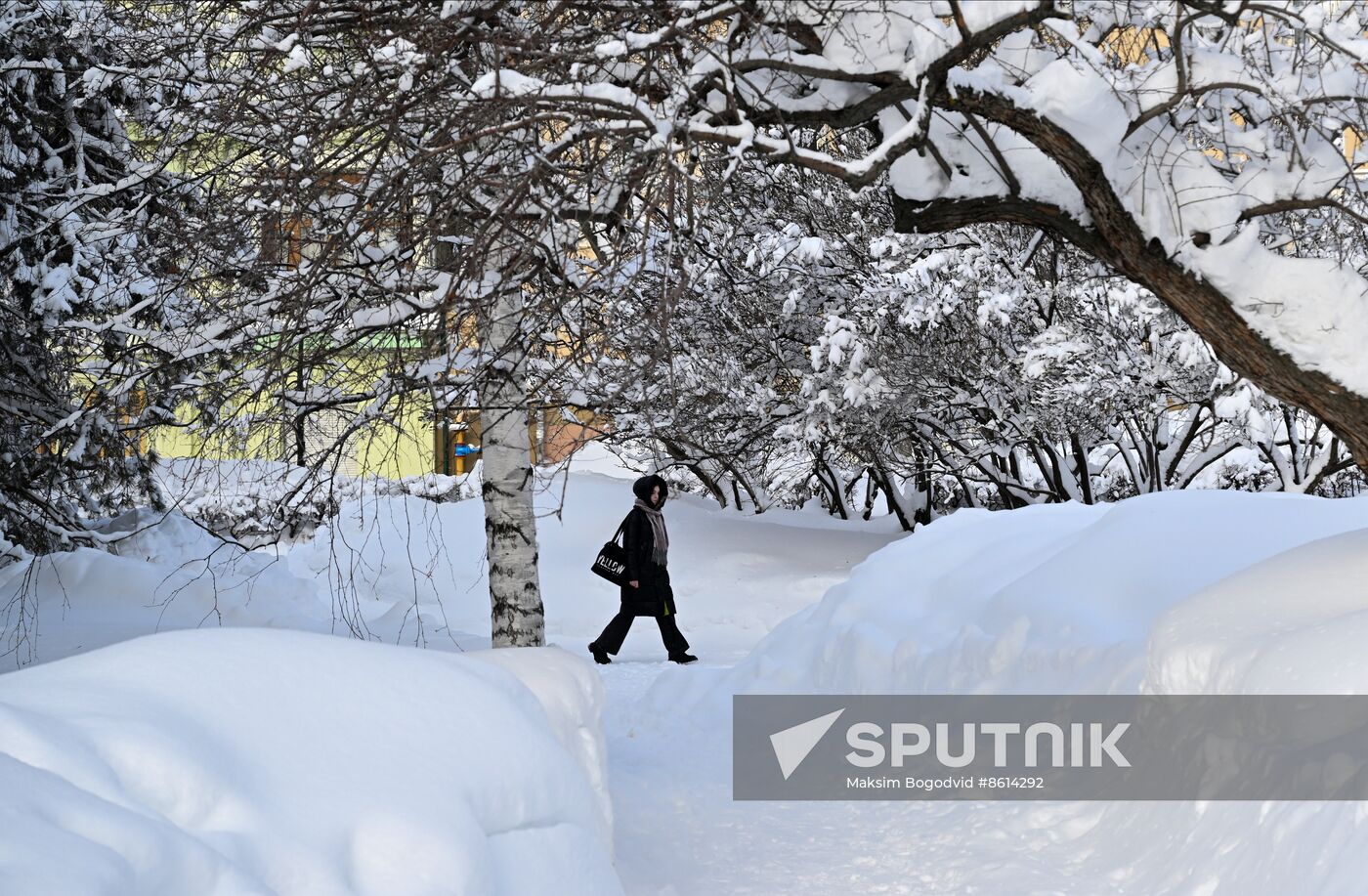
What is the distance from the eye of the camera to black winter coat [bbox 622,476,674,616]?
11227mm

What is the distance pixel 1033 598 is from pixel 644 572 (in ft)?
15.7

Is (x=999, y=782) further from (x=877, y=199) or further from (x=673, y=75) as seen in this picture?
(x=877, y=199)

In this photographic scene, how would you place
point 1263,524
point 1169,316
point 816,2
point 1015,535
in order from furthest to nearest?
point 1169,316 < point 1015,535 < point 1263,524 < point 816,2

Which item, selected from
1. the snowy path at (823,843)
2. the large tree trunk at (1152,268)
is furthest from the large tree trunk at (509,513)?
the large tree trunk at (1152,268)

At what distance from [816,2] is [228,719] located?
10.6 ft

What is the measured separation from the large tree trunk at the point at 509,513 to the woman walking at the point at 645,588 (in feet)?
12.6

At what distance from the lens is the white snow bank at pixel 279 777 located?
7.04 feet

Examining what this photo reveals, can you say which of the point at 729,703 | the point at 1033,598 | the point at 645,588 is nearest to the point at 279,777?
the point at 1033,598

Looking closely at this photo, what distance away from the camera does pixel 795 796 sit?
689 cm

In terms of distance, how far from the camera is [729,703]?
8750 millimetres

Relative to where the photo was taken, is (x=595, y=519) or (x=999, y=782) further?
(x=595, y=519)

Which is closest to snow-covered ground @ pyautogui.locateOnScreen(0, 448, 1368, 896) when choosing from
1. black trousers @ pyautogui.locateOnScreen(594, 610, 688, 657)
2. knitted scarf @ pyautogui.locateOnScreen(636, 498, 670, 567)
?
black trousers @ pyautogui.locateOnScreen(594, 610, 688, 657)

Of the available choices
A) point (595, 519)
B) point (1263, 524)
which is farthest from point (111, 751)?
point (595, 519)

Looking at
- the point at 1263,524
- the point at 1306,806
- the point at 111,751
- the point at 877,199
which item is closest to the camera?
the point at 111,751
